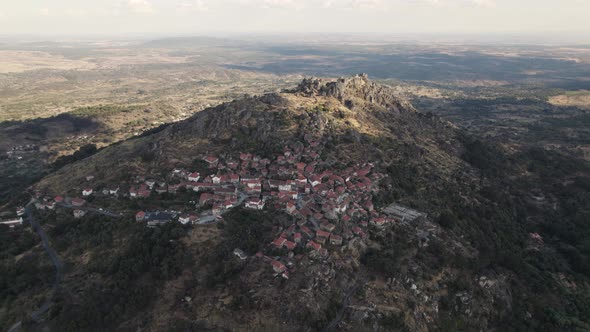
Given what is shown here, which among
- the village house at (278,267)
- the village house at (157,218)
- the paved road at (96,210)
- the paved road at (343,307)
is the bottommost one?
the paved road at (343,307)

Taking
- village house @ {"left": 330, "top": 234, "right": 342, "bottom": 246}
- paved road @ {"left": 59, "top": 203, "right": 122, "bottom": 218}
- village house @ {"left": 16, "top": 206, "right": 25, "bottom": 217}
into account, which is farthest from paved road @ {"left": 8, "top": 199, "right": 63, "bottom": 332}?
village house @ {"left": 330, "top": 234, "right": 342, "bottom": 246}

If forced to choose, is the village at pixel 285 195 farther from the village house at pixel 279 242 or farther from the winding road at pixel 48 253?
the winding road at pixel 48 253

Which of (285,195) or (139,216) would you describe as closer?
(139,216)

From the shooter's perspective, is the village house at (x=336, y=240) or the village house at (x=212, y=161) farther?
the village house at (x=212, y=161)

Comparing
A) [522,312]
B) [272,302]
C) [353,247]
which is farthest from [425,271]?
[272,302]

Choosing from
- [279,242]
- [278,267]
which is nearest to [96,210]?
[279,242]

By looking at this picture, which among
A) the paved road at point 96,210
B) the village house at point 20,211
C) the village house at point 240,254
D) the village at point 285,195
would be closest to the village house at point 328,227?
the village at point 285,195

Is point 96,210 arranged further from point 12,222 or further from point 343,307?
point 343,307
